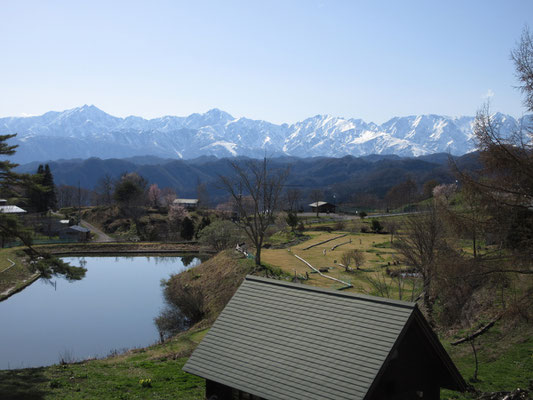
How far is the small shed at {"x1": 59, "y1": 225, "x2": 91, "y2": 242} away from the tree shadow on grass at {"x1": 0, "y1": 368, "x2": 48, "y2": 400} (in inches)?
2316

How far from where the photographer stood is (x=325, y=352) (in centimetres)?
1041

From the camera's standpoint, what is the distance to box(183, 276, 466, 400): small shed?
32.2 ft

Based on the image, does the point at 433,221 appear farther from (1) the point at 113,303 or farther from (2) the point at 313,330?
(1) the point at 113,303

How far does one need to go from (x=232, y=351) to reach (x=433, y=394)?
17.7 ft

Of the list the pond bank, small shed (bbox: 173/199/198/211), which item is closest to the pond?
the pond bank

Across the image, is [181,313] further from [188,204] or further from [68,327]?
[188,204]

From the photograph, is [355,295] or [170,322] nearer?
[355,295]

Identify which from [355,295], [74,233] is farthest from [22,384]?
[74,233]

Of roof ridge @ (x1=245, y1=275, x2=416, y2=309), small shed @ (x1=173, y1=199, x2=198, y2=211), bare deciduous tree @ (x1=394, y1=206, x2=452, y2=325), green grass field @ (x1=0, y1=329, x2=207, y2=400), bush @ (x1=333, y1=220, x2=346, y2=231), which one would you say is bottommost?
small shed @ (x1=173, y1=199, x2=198, y2=211)

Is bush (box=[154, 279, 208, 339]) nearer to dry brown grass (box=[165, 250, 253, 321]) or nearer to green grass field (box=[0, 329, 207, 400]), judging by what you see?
dry brown grass (box=[165, 250, 253, 321])

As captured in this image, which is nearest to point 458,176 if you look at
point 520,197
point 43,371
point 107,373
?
point 520,197

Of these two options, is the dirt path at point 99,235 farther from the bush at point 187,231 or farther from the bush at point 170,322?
the bush at point 170,322

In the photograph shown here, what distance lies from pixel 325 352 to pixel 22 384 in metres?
12.2

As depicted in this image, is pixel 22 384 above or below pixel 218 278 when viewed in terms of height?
above
